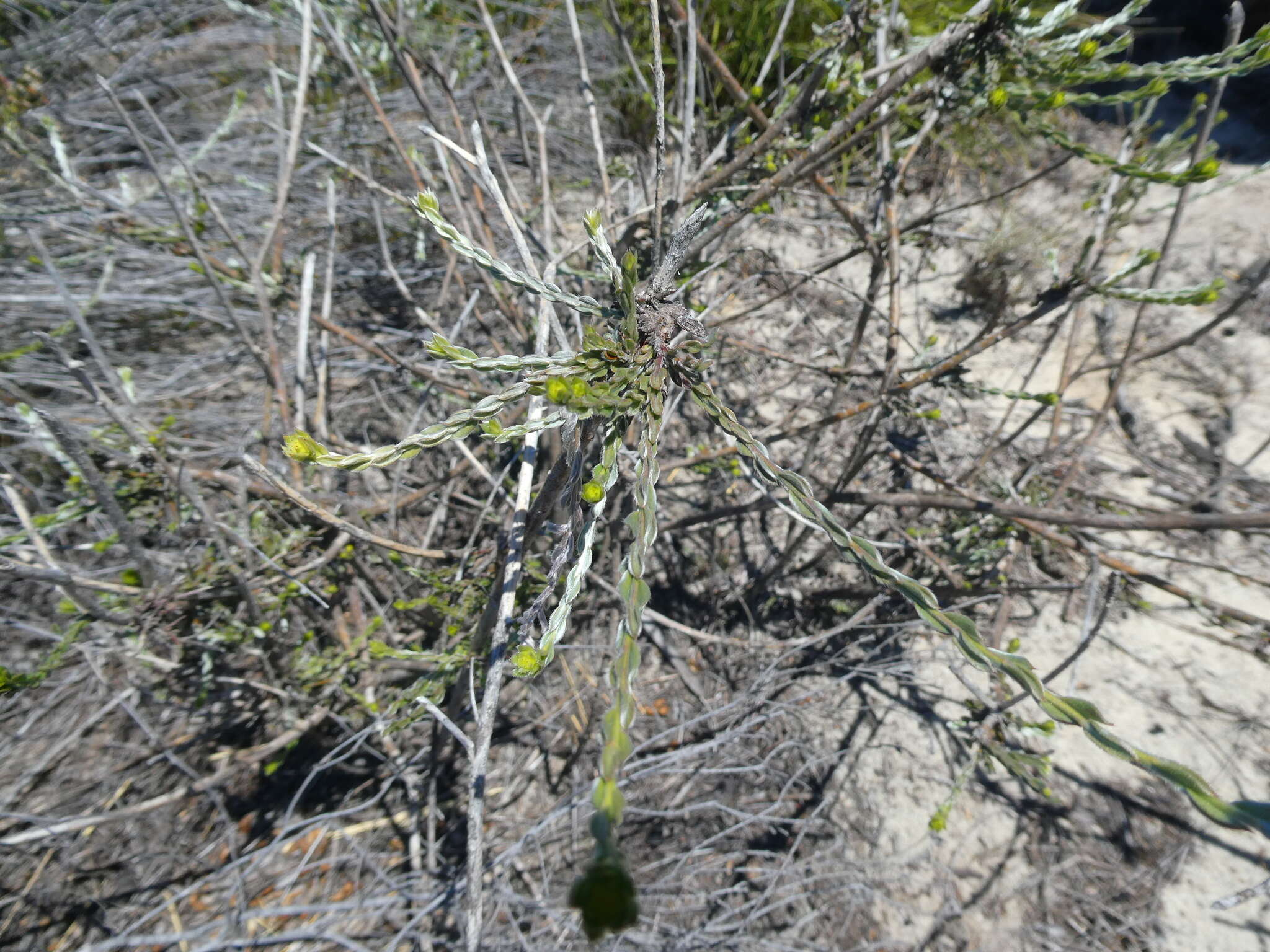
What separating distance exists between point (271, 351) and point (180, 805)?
1.28 meters

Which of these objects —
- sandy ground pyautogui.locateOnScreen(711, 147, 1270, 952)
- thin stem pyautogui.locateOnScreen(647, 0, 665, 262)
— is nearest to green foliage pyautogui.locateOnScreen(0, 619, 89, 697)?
thin stem pyautogui.locateOnScreen(647, 0, 665, 262)

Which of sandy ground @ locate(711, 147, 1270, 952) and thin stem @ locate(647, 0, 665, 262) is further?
sandy ground @ locate(711, 147, 1270, 952)

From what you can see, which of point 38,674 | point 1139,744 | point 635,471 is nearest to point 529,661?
point 635,471

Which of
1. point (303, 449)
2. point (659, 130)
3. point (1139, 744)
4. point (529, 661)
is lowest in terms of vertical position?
point (1139, 744)

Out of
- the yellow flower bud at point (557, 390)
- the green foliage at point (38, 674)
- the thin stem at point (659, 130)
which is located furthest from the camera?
the green foliage at point (38, 674)

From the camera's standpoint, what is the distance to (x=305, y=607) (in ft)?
5.26

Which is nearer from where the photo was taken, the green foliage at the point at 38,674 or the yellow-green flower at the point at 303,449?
the yellow-green flower at the point at 303,449

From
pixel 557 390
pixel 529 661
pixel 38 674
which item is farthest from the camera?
pixel 38 674

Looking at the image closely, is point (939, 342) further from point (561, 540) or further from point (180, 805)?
point (180, 805)

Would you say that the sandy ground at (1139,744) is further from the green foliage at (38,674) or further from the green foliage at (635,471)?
the green foliage at (38,674)

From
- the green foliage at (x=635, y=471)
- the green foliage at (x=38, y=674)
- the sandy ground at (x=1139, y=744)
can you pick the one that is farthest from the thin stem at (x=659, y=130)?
the green foliage at (x=38, y=674)

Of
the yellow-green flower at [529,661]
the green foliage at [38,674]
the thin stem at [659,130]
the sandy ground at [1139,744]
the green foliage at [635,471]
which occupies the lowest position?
the sandy ground at [1139,744]

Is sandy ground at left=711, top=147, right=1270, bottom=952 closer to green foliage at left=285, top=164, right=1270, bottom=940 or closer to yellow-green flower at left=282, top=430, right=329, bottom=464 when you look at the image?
green foliage at left=285, top=164, right=1270, bottom=940

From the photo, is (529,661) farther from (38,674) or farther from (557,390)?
(38,674)
